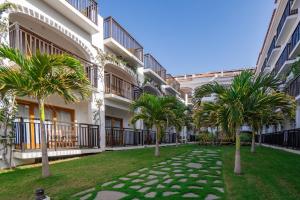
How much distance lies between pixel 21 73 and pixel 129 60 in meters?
12.8

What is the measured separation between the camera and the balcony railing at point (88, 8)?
37.8ft

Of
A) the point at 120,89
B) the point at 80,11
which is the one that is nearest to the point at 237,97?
the point at 80,11

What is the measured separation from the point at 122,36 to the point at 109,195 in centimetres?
1334

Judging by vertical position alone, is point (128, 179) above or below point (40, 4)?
below

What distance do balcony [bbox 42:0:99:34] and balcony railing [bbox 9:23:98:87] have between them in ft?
6.15

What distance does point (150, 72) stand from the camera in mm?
20547

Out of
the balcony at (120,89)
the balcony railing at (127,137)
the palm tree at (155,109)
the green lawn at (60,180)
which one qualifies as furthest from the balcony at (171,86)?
the green lawn at (60,180)

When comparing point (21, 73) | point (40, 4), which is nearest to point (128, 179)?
point (21, 73)

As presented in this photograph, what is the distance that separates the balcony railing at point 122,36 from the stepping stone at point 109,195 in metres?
11.4

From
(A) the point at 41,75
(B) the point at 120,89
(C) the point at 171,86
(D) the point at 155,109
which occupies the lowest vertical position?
(D) the point at 155,109

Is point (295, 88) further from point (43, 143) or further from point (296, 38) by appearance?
point (43, 143)

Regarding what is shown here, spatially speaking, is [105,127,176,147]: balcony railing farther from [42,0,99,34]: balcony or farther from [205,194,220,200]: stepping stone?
[205,194,220,200]: stepping stone

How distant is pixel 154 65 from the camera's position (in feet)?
72.4

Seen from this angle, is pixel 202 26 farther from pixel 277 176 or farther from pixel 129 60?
pixel 277 176
